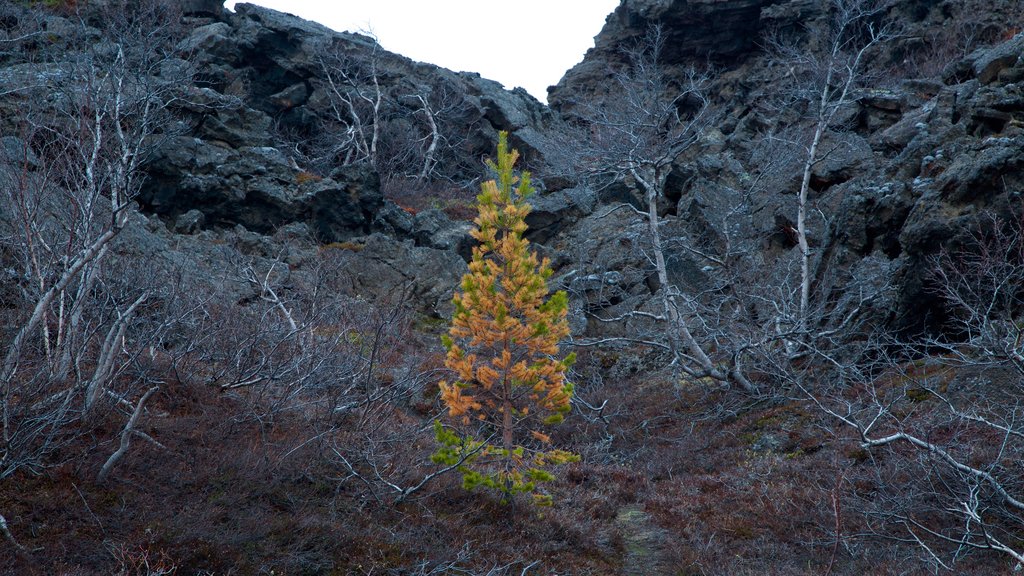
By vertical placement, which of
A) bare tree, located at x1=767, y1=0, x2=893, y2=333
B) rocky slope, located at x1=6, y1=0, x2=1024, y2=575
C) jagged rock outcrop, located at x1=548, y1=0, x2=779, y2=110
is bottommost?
rocky slope, located at x1=6, y1=0, x2=1024, y2=575

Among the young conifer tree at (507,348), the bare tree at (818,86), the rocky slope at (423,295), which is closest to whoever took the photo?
the rocky slope at (423,295)

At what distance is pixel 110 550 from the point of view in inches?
219

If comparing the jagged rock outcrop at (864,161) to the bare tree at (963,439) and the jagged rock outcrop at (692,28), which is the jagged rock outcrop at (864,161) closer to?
the jagged rock outcrop at (692,28)

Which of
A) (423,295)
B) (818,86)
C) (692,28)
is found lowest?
(423,295)

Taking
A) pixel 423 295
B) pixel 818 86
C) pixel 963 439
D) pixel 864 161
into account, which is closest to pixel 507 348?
pixel 963 439

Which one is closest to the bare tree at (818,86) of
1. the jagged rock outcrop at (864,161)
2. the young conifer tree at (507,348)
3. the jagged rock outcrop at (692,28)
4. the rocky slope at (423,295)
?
the jagged rock outcrop at (864,161)

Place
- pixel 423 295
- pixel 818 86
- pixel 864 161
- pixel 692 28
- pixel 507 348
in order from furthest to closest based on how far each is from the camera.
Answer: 1. pixel 692 28
2. pixel 818 86
3. pixel 423 295
4. pixel 864 161
5. pixel 507 348

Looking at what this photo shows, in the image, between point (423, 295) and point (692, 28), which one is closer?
point (423, 295)

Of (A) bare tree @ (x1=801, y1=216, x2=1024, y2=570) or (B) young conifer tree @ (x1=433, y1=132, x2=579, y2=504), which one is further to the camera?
(B) young conifer tree @ (x1=433, y1=132, x2=579, y2=504)

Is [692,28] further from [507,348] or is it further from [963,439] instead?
[507,348]

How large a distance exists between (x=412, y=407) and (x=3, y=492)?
9608 millimetres

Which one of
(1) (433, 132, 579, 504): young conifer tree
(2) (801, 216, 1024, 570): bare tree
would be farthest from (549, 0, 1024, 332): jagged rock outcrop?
(1) (433, 132, 579, 504): young conifer tree

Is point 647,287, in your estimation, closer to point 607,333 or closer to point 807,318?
point 607,333

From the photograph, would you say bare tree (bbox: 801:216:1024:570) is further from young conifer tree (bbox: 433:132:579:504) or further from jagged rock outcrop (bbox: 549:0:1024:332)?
young conifer tree (bbox: 433:132:579:504)
